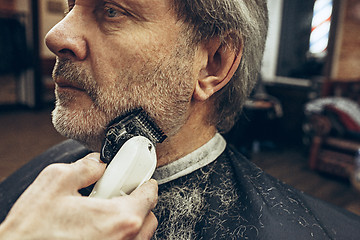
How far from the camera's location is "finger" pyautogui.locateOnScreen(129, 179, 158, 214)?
2.03 ft

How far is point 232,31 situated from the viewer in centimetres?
96

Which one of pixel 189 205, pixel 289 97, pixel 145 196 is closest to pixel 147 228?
pixel 145 196

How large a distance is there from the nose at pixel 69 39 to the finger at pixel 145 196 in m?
0.39

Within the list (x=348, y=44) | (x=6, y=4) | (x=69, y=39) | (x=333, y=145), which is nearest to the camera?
(x=69, y=39)

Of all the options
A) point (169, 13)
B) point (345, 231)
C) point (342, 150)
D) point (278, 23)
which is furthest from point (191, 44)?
point (278, 23)

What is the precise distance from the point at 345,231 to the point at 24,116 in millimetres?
6796

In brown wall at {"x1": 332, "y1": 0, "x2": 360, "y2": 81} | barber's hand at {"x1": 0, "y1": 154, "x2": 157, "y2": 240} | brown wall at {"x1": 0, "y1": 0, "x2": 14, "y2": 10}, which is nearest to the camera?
barber's hand at {"x1": 0, "y1": 154, "x2": 157, "y2": 240}

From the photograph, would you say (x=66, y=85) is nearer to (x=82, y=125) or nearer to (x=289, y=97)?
(x=82, y=125)

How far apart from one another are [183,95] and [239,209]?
14.5 inches

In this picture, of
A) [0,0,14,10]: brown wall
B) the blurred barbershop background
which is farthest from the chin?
[0,0,14,10]: brown wall

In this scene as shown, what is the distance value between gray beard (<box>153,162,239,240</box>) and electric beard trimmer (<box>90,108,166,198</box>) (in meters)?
0.20

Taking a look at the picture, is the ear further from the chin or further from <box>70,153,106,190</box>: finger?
<box>70,153,106,190</box>: finger

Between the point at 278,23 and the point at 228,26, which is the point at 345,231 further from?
the point at 278,23

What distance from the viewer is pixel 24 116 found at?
262 inches
